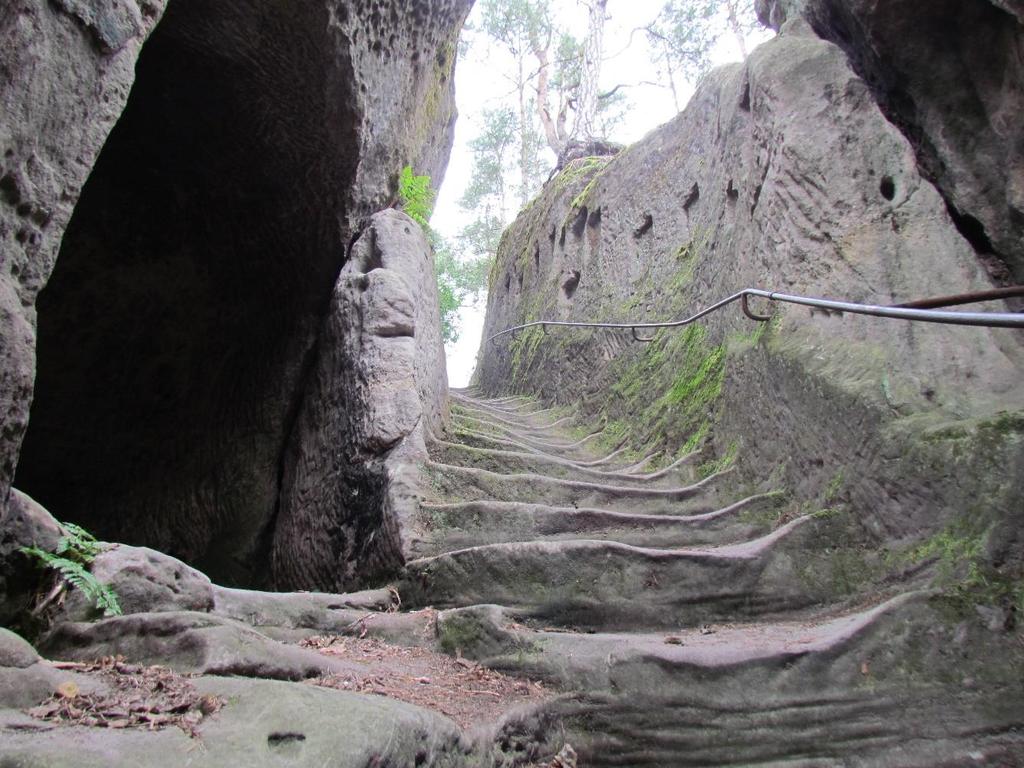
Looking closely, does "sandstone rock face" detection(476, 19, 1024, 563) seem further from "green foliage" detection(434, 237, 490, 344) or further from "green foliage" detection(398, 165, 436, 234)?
"green foliage" detection(434, 237, 490, 344)

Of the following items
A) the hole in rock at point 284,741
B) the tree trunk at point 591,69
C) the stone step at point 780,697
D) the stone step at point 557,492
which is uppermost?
the tree trunk at point 591,69

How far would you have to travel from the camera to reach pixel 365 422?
173 inches

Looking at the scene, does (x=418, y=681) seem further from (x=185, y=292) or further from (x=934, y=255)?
(x=185, y=292)

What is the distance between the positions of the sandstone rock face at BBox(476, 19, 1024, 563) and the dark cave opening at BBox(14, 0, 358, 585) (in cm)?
307

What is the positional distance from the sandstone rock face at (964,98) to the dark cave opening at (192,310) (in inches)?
138

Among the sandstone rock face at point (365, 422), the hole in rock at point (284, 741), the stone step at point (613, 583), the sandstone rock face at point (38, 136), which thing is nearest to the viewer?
the hole in rock at point (284, 741)

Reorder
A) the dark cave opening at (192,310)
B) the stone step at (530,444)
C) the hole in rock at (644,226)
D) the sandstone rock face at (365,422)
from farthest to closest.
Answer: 1. the hole in rock at (644,226)
2. the stone step at (530,444)
3. the dark cave opening at (192,310)
4. the sandstone rock face at (365,422)

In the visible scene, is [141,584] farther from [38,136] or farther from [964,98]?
[964,98]

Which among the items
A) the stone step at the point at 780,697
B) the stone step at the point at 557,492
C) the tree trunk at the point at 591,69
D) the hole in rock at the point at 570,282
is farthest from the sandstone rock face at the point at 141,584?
the tree trunk at the point at 591,69

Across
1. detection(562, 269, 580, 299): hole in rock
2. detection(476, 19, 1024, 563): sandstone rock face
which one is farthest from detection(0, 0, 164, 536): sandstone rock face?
detection(562, 269, 580, 299): hole in rock

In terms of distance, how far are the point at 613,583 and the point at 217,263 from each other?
4.38 m

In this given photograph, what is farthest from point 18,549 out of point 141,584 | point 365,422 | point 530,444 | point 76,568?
point 530,444

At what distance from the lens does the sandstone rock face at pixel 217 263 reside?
15.8ft

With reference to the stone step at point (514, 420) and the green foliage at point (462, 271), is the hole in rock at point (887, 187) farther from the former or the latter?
the green foliage at point (462, 271)
